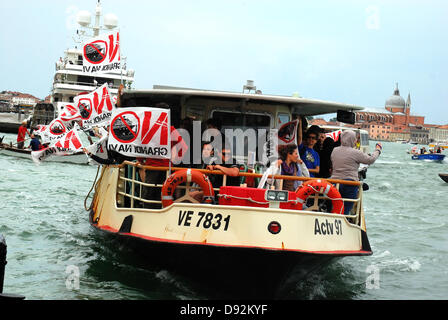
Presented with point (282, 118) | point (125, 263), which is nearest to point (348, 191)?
point (282, 118)

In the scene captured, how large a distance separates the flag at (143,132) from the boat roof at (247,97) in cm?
77

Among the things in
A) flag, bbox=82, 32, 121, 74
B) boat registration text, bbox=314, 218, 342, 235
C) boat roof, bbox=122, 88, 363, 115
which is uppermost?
flag, bbox=82, 32, 121, 74

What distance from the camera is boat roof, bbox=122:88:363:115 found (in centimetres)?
1027

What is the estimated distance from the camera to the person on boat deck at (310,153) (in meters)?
11.3

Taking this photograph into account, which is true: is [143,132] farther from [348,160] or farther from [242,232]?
[348,160]

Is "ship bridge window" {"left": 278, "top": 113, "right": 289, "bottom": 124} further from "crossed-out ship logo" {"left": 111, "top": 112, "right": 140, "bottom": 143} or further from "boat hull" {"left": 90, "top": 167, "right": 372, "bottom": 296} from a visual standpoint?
"crossed-out ship logo" {"left": 111, "top": 112, "right": 140, "bottom": 143}

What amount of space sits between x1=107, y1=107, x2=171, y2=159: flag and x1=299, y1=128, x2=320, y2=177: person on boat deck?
2693 millimetres

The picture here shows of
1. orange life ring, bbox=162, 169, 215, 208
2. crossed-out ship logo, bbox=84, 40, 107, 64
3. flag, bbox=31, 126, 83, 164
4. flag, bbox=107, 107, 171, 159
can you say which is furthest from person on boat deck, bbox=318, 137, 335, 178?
crossed-out ship logo, bbox=84, 40, 107, 64

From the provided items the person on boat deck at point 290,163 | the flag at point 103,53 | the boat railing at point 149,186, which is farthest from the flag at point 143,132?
the flag at point 103,53

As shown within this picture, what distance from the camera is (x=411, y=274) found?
1341 centimetres

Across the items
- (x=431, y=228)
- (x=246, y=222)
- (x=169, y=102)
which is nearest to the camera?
(x=246, y=222)

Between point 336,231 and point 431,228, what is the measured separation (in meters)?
12.2
